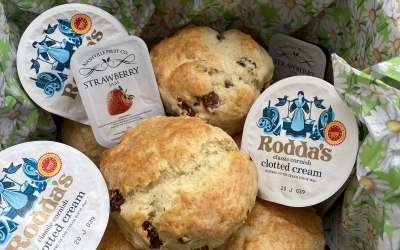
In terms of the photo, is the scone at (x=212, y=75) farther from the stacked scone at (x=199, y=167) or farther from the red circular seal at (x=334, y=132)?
the red circular seal at (x=334, y=132)

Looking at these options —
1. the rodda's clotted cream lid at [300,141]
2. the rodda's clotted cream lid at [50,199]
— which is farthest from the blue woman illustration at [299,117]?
the rodda's clotted cream lid at [50,199]

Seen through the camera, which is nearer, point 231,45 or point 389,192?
point 389,192

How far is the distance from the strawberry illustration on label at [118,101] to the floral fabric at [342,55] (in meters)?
0.22

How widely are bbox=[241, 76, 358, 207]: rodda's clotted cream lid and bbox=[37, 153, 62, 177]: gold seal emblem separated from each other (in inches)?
20.9

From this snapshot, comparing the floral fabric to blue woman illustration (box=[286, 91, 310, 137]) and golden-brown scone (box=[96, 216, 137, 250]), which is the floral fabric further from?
golden-brown scone (box=[96, 216, 137, 250])

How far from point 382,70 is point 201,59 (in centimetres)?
54

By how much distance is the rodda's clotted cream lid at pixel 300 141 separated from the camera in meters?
1.34

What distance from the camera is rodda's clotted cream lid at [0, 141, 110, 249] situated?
1238 millimetres

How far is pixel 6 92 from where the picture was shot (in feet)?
4.54

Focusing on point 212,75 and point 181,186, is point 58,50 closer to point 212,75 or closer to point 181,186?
point 212,75

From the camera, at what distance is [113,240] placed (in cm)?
139

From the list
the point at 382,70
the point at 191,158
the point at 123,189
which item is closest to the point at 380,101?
the point at 382,70

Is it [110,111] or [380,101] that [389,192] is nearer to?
[380,101]

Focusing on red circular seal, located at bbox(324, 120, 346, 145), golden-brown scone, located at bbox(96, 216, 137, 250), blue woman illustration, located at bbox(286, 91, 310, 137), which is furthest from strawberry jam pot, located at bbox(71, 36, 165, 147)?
red circular seal, located at bbox(324, 120, 346, 145)
